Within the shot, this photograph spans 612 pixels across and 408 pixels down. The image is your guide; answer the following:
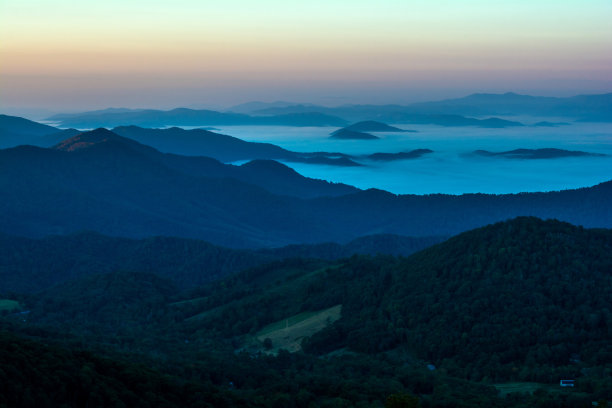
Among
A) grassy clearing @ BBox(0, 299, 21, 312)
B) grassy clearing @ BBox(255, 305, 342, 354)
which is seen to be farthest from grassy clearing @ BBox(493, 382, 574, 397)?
grassy clearing @ BBox(0, 299, 21, 312)

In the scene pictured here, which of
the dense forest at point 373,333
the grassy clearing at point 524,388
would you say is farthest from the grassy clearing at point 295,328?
the grassy clearing at point 524,388

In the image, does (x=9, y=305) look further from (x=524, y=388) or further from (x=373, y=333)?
(x=524, y=388)

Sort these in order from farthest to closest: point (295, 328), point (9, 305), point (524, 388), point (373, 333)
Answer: point (9, 305)
point (295, 328)
point (373, 333)
point (524, 388)

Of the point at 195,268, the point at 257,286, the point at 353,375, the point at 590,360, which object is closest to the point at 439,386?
the point at 353,375

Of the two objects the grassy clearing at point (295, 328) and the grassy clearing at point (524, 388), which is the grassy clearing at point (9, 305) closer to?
the grassy clearing at point (295, 328)

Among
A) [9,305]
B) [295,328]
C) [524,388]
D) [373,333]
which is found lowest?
[9,305]

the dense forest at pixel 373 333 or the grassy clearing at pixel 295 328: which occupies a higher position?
the dense forest at pixel 373 333

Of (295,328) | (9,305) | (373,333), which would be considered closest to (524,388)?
(373,333)
